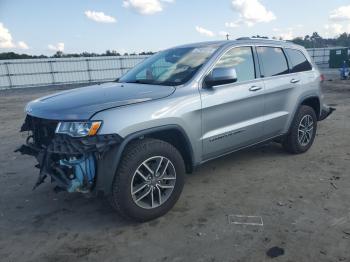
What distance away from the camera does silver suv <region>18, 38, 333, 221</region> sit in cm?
A: 303

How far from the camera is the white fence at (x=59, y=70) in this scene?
22938 mm

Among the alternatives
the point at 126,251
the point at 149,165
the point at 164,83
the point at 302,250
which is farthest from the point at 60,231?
the point at 302,250

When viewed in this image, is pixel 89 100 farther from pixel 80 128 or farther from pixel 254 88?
pixel 254 88

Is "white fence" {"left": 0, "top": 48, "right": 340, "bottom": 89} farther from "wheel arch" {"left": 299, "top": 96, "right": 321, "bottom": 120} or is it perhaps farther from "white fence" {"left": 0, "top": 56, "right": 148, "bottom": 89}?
"wheel arch" {"left": 299, "top": 96, "right": 321, "bottom": 120}

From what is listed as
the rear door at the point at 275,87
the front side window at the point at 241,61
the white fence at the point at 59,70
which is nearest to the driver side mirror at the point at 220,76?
the front side window at the point at 241,61

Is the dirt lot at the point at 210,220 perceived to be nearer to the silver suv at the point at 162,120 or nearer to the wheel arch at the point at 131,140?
the silver suv at the point at 162,120

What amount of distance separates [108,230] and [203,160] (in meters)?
1.34

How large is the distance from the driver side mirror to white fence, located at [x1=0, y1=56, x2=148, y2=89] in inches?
890

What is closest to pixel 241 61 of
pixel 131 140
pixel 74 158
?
pixel 131 140

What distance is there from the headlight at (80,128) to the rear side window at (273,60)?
8.70 ft

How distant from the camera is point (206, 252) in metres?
2.86

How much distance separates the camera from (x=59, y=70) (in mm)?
24531

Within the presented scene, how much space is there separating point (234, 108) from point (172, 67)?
0.93m

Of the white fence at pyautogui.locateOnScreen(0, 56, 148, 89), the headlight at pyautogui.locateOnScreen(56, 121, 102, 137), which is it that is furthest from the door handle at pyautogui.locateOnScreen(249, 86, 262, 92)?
the white fence at pyautogui.locateOnScreen(0, 56, 148, 89)
